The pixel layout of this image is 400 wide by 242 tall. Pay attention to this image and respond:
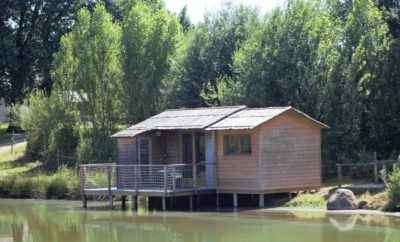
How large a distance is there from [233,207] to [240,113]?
363 cm

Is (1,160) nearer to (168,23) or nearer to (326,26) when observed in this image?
(168,23)

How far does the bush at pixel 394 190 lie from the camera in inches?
1102

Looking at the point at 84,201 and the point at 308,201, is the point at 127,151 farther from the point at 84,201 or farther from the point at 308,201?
the point at 308,201

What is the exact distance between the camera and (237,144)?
107 ft

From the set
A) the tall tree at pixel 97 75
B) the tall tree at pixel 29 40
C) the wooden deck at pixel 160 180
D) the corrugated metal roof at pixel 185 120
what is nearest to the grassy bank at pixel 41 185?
the tall tree at pixel 97 75

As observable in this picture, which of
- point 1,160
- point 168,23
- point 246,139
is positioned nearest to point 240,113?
point 246,139

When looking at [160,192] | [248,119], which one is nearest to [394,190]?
[248,119]

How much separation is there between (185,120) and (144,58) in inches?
538

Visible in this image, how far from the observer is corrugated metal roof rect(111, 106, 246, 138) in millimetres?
33062

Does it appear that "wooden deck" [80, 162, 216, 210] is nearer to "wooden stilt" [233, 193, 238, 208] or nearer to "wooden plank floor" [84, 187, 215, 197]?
"wooden plank floor" [84, 187, 215, 197]

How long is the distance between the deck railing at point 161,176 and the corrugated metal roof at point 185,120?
151 cm

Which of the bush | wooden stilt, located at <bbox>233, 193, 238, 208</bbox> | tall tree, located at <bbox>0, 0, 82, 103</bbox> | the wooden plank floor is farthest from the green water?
tall tree, located at <bbox>0, 0, 82, 103</bbox>

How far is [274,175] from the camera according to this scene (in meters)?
32.2

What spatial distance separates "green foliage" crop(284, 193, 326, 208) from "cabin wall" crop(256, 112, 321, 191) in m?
0.52
